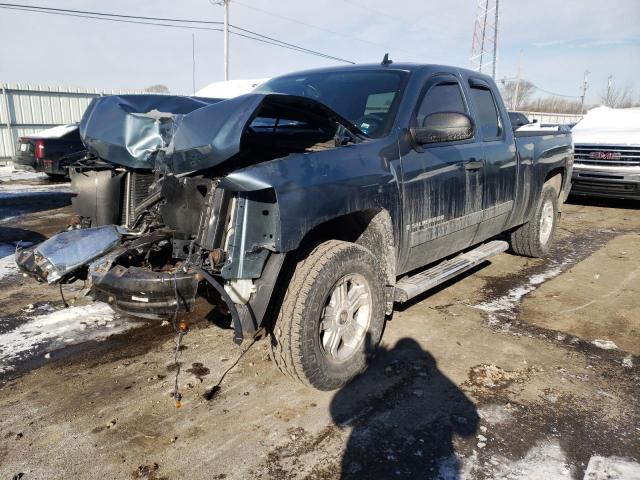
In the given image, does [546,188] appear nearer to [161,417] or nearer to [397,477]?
[397,477]

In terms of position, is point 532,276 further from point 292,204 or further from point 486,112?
point 292,204

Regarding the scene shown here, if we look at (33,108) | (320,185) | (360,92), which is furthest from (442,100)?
(33,108)

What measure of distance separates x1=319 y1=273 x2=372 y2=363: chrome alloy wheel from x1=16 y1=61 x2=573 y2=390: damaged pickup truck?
10 mm

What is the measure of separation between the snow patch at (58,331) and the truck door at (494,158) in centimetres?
313

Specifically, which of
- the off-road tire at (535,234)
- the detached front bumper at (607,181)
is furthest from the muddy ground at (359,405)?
the detached front bumper at (607,181)

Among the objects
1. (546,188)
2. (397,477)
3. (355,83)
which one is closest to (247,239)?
(397,477)

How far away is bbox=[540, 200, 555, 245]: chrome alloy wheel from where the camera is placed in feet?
19.9

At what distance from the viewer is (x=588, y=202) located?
11.0 metres

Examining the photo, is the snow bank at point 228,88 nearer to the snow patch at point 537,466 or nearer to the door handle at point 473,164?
the door handle at point 473,164

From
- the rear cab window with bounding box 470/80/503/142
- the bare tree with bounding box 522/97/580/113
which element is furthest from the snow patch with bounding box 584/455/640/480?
the bare tree with bounding box 522/97/580/113

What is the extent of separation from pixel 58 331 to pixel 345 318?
231cm

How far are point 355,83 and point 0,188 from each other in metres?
10.8

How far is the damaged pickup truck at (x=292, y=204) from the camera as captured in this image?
272cm

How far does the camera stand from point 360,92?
12.9 ft
